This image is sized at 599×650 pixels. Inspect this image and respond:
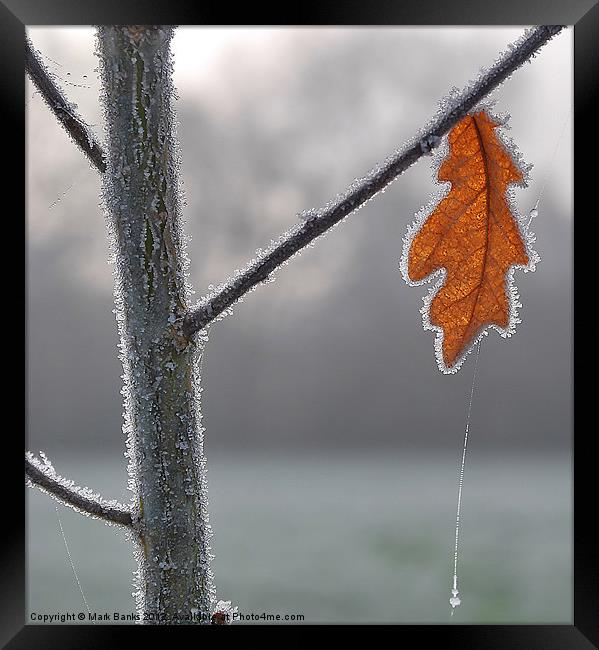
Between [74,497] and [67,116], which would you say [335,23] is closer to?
[67,116]

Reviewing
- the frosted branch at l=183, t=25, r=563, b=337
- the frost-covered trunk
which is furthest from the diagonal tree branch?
the frosted branch at l=183, t=25, r=563, b=337

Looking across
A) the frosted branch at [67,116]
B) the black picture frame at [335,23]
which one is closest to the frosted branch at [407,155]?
the black picture frame at [335,23]

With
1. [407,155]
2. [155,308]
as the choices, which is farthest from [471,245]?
[155,308]

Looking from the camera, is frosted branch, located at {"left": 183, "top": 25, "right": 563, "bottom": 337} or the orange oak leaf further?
the orange oak leaf

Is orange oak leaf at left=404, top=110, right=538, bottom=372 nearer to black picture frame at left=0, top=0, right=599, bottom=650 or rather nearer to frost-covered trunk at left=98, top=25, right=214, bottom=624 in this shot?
black picture frame at left=0, top=0, right=599, bottom=650

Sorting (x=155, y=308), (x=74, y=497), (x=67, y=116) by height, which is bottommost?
(x=74, y=497)
